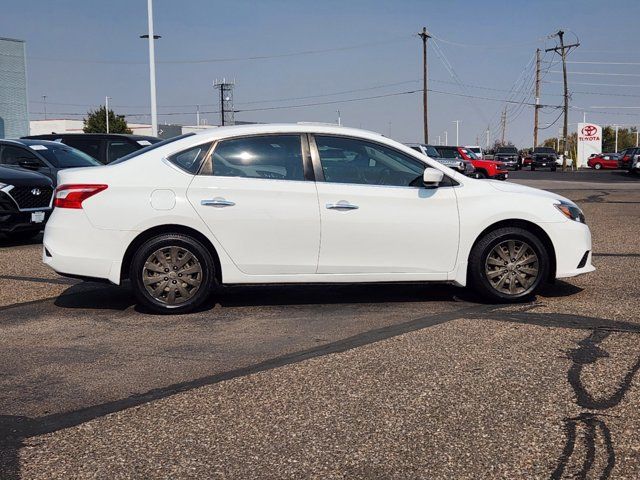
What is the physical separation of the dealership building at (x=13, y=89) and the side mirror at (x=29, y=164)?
39954mm

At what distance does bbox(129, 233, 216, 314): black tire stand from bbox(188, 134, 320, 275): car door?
0.23 meters

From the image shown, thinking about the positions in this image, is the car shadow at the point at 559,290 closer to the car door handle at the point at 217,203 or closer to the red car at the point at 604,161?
the car door handle at the point at 217,203

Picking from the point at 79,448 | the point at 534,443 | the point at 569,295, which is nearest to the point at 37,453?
the point at 79,448

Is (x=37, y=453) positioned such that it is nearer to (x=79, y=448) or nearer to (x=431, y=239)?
(x=79, y=448)

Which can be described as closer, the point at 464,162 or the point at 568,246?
the point at 568,246

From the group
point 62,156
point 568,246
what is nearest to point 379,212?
point 568,246

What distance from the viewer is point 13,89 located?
51.2m

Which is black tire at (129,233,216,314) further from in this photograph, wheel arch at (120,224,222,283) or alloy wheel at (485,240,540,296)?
alloy wheel at (485,240,540,296)

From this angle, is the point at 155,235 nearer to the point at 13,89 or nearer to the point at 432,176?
the point at 432,176

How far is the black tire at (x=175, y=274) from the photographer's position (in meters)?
6.48

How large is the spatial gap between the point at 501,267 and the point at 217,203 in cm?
261

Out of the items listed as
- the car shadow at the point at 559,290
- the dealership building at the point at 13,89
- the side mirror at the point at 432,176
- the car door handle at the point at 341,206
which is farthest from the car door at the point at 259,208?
the dealership building at the point at 13,89

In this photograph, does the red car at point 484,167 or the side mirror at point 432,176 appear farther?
the red car at point 484,167

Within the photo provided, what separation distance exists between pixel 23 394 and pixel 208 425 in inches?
50.4
